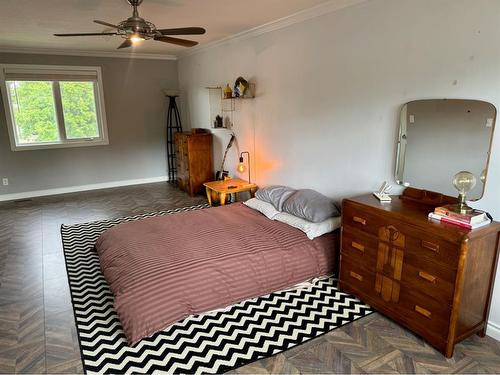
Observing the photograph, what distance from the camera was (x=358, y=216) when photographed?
2.46 m

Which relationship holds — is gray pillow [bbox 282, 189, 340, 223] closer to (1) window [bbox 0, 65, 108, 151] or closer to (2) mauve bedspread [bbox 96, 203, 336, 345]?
(2) mauve bedspread [bbox 96, 203, 336, 345]

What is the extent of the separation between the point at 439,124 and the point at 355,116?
769 millimetres

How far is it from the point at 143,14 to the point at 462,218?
320 centimetres

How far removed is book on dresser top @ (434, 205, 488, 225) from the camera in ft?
6.25

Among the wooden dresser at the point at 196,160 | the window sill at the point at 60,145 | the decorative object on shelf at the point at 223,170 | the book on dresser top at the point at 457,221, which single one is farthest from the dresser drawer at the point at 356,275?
the window sill at the point at 60,145

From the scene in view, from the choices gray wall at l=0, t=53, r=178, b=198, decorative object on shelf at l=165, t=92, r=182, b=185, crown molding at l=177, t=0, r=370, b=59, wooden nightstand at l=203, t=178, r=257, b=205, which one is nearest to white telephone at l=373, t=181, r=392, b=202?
crown molding at l=177, t=0, r=370, b=59

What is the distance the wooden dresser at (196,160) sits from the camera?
18.0 feet

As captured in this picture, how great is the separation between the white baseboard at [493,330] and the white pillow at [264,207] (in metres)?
1.89

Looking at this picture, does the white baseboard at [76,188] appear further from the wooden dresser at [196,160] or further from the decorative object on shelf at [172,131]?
the wooden dresser at [196,160]

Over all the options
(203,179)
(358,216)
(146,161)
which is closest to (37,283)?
(358,216)

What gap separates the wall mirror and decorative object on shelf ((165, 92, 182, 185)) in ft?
15.4

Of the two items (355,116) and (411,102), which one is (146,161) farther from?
(411,102)

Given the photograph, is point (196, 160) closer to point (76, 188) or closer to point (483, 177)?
point (76, 188)

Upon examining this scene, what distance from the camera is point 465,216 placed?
6.33ft
